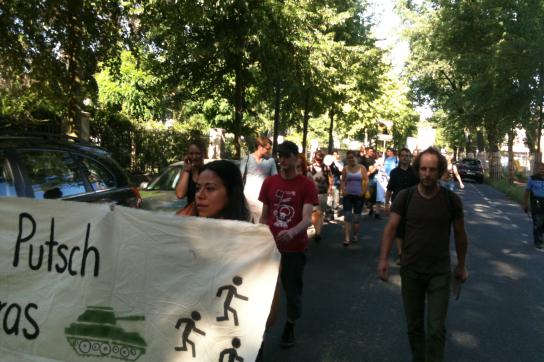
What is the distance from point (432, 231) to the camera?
13.2 ft

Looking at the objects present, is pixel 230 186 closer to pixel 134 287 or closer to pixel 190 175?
pixel 134 287

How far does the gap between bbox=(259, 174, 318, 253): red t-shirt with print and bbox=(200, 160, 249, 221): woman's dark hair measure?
1.76m

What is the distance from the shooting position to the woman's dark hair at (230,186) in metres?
3.08

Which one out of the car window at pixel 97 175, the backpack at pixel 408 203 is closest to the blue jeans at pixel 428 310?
the backpack at pixel 408 203

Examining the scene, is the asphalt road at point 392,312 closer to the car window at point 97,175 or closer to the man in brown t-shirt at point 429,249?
the man in brown t-shirt at point 429,249

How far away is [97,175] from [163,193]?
3.01 meters

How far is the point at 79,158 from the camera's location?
571 centimetres

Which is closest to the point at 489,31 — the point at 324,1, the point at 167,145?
the point at 324,1

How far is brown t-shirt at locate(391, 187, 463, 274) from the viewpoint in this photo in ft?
13.2

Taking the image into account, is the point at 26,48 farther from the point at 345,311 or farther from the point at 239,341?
the point at 239,341

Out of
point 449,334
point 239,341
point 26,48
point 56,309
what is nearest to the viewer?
point 239,341

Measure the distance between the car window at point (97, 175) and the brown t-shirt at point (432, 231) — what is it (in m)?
3.28

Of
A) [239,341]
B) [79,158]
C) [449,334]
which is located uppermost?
[79,158]

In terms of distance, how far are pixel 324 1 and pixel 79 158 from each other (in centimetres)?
1395
